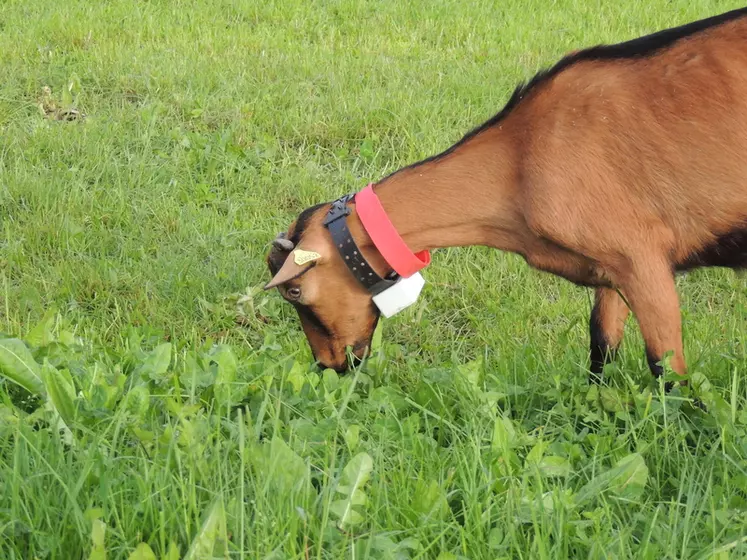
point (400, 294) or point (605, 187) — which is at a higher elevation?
point (605, 187)

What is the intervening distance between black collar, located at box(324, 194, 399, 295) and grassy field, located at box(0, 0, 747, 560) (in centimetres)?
34

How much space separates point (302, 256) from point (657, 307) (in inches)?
51.8

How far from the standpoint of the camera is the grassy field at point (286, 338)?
92.3 inches

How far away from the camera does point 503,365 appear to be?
365 centimetres

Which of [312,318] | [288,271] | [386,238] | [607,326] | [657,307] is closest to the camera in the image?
[657,307]

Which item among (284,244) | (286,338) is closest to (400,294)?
(284,244)

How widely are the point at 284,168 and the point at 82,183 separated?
1283mm

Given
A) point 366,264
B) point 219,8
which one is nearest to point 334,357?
point 366,264

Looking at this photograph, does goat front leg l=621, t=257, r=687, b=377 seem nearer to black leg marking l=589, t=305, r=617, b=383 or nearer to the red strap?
black leg marking l=589, t=305, r=617, b=383

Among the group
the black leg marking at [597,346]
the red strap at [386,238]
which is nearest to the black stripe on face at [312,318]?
the red strap at [386,238]

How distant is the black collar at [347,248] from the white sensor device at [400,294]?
0.04 m

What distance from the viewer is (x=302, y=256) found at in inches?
137

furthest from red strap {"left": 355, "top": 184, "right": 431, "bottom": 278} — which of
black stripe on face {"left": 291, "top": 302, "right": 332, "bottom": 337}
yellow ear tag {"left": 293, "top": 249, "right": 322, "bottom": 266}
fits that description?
black stripe on face {"left": 291, "top": 302, "right": 332, "bottom": 337}

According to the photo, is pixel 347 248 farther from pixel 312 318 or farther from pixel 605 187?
pixel 605 187
